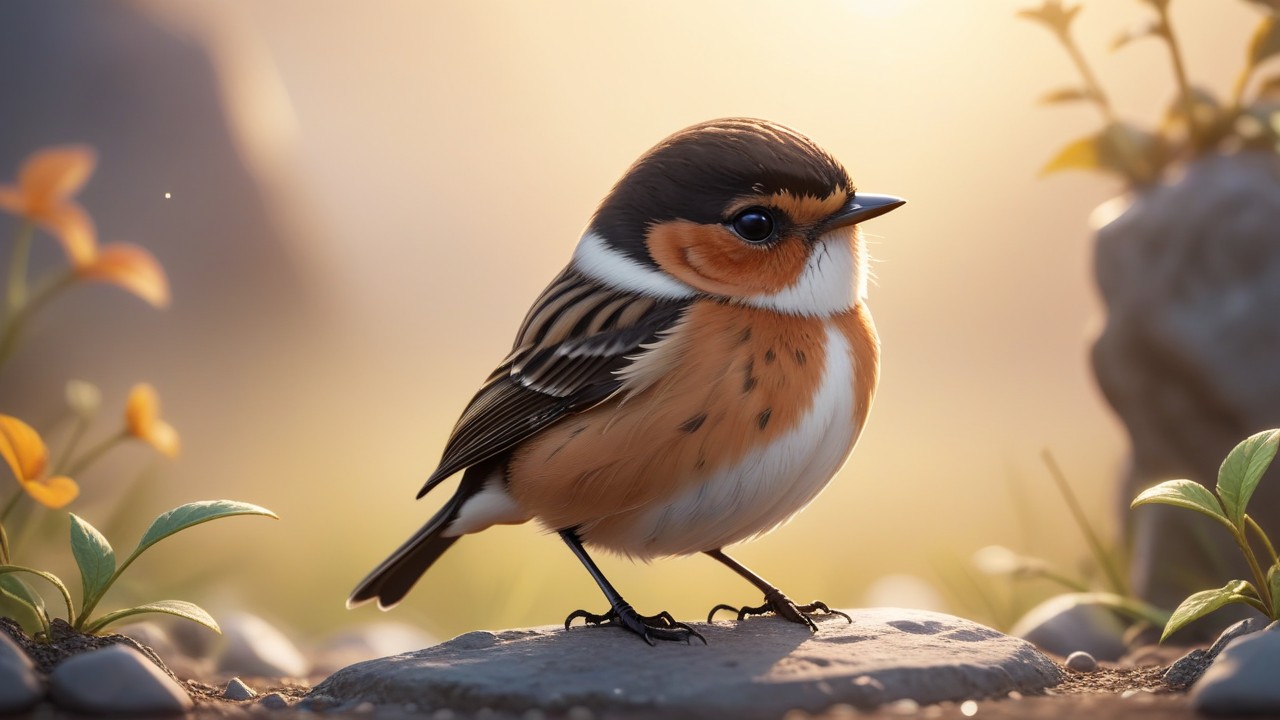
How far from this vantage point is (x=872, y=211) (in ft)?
12.5

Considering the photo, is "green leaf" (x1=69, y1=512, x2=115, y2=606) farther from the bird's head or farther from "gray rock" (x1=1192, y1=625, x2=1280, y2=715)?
"gray rock" (x1=1192, y1=625, x2=1280, y2=715)

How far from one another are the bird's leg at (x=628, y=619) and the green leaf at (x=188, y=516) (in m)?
1.08

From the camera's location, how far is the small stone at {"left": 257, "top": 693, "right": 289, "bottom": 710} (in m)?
3.59

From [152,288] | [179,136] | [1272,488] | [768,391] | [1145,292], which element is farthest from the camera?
[179,136]

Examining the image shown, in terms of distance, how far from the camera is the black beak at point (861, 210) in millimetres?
3826

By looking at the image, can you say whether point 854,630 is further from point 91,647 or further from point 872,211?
point 91,647

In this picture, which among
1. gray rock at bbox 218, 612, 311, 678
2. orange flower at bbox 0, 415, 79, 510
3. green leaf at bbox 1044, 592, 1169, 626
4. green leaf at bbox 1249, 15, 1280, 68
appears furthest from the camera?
gray rock at bbox 218, 612, 311, 678

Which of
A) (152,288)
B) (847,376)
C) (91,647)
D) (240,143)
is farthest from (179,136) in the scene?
(847,376)

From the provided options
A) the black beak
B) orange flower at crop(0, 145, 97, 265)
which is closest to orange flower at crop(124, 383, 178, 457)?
orange flower at crop(0, 145, 97, 265)

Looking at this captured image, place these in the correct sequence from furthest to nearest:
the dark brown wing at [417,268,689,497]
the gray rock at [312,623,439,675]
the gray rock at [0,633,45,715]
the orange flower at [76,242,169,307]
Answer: the gray rock at [312,623,439,675] < the orange flower at [76,242,169,307] < the dark brown wing at [417,268,689,497] < the gray rock at [0,633,45,715]

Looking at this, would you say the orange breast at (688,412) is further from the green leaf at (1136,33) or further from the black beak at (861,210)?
the green leaf at (1136,33)

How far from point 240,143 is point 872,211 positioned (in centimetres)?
588

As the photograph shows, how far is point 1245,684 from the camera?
2889 millimetres

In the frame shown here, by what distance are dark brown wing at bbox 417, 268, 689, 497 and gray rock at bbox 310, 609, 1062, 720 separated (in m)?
0.66
